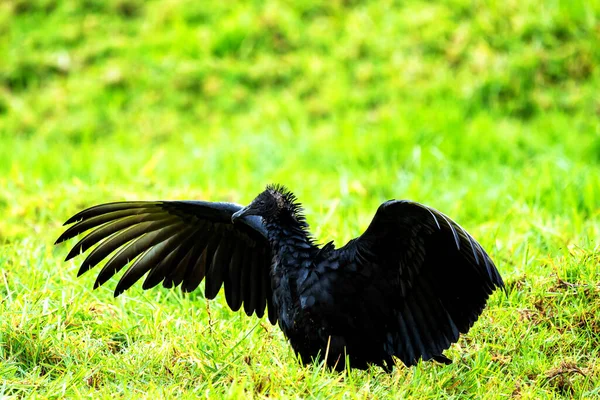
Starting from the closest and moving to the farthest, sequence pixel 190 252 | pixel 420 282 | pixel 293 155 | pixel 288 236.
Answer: pixel 420 282 < pixel 288 236 < pixel 190 252 < pixel 293 155

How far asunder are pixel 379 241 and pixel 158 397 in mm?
1125

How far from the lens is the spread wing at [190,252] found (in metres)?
4.45

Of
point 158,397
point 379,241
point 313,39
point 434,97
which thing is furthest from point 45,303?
point 313,39

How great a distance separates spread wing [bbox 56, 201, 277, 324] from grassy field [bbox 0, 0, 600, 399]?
174 millimetres

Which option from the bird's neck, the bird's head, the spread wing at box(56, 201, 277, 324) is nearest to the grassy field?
the spread wing at box(56, 201, 277, 324)

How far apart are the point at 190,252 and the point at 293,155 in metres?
3.38

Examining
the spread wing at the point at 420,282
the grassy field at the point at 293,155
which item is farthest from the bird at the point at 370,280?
the grassy field at the point at 293,155

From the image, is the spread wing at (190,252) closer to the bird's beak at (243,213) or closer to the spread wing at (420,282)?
the bird's beak at (243,213)

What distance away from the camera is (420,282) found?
393 centimetres

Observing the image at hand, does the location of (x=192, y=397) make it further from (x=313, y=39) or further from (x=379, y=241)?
(x=313, y=39)

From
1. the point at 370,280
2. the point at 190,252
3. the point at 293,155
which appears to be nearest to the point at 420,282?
the point at 370,280

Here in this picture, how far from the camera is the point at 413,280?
12.9 feet

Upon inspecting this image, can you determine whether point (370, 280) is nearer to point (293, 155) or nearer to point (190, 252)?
point (190, 252)

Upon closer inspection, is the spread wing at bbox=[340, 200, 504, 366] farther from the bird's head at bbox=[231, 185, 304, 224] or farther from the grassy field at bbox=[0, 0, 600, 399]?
Answer: the bird's head at bbox=[231, 185, 304, 224]
